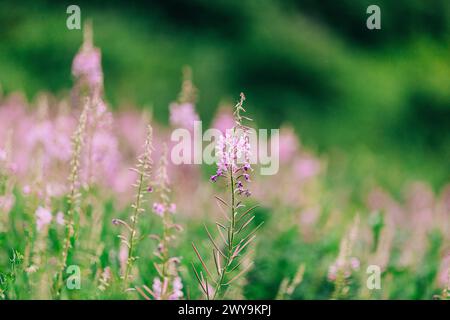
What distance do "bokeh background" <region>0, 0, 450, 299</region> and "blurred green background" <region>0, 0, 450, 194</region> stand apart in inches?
0.8

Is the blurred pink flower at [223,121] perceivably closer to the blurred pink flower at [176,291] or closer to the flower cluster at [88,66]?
the flower cluster at [88,66]

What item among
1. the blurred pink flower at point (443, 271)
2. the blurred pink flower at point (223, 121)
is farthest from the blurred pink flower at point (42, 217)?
the blurred pink flower at point (223, 121)

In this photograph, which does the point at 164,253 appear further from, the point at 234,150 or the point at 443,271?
the point at 443,271

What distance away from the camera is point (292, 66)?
449 inches

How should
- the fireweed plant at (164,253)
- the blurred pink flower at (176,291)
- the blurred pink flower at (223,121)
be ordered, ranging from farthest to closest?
the blurred pink flower at (223,121) → the blurred pink flower at (176,291) → the fireweed plant at (164,253)

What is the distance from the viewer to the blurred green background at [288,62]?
32.5ft

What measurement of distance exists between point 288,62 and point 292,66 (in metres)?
0.11

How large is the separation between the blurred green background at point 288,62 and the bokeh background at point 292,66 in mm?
21

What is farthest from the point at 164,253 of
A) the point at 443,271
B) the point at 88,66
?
the point at 443,271

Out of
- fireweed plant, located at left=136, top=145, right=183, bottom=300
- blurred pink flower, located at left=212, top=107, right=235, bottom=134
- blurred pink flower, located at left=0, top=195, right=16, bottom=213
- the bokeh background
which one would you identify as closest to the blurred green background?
the bokeh background

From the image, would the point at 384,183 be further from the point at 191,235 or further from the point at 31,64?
the point at 31,64

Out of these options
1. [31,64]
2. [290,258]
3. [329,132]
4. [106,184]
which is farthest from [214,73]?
[290,258]

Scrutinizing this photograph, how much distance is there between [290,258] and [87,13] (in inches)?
311

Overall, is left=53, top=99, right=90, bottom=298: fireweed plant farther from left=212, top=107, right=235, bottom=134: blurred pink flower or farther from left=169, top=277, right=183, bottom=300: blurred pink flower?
left=212, top=107, right=235, bottom=134: blurred pink flower
